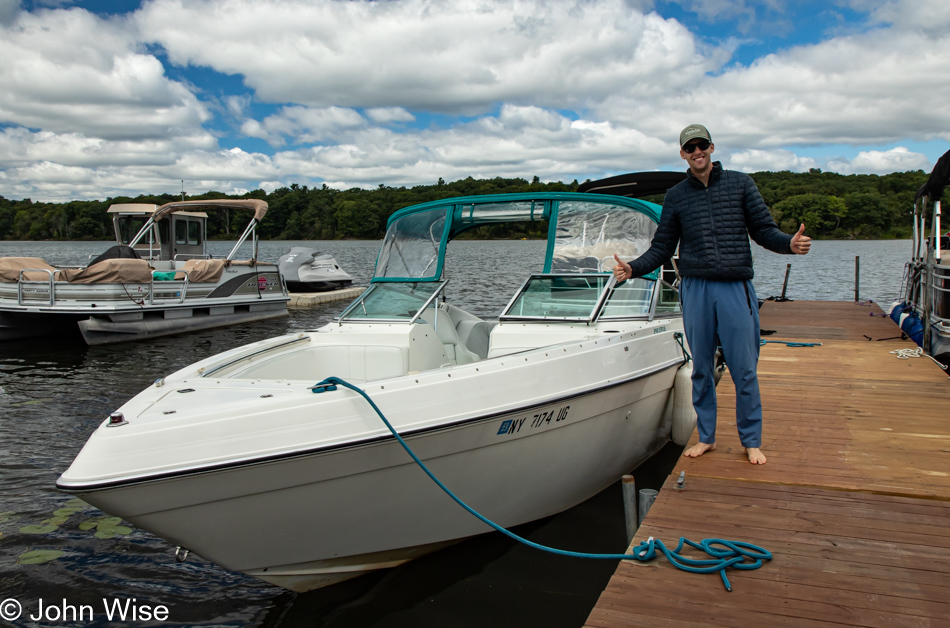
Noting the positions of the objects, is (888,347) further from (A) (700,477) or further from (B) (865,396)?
(A) (700,477)

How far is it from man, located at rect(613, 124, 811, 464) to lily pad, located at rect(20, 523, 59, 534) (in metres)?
4.68

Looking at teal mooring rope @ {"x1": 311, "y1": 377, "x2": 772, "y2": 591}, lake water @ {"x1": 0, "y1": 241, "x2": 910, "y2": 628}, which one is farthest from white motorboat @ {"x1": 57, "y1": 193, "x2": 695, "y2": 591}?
teal mooring rope @ {"x1": 311, "y1": 377, "x2": 772, "y2": 591}

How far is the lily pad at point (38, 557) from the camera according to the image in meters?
4.32

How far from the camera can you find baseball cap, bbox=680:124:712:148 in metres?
3.46

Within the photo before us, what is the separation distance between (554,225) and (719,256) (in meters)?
2.08

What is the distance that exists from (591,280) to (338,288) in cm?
1898

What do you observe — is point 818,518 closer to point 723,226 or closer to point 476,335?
point 723,226

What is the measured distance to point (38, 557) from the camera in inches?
173

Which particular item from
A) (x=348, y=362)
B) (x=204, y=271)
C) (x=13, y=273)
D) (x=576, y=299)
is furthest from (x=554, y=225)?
(x=13, y=273)

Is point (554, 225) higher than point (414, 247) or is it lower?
higher

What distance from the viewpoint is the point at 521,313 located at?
16.7ft

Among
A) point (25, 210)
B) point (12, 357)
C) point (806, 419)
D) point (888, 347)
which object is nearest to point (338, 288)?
point (12, 357)

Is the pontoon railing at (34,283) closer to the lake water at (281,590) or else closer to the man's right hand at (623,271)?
the lake water at (281,590)

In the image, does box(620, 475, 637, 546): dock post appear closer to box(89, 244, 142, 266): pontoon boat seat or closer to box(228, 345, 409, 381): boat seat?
box(228, 345, 409, 381): boat seat
